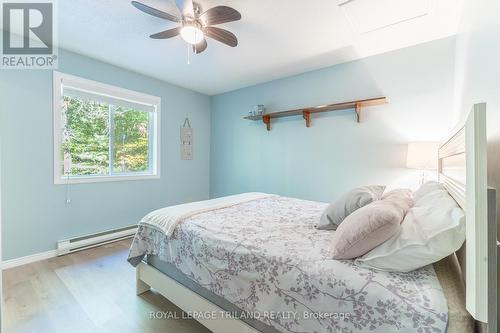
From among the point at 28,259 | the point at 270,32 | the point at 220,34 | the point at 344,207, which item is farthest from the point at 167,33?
the point at 28,259

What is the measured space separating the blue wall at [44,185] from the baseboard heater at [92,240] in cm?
8

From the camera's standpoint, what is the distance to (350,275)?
975mm

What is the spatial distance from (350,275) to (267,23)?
2.19 m

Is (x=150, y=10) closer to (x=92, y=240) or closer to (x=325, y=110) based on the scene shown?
(x=325, y=110)

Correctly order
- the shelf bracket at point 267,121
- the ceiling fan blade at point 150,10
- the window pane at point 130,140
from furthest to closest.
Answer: the shelf bracket at point 267,121 → the window pane at point 130,140 → the ceiling fan blade at point 150,10

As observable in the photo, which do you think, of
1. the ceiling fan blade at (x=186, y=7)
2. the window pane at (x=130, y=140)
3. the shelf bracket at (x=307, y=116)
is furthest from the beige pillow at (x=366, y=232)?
the window pane at (x=130, y=140)

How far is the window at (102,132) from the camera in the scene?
2725mm

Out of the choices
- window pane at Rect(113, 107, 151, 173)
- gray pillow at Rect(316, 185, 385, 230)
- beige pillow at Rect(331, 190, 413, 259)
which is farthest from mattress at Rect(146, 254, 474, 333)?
window pane at Rect(113, 107, 151, 173)

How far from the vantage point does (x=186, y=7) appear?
1732 mm

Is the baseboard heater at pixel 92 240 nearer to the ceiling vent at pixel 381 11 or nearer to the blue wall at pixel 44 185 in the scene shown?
the blue wall at pixel 44 185

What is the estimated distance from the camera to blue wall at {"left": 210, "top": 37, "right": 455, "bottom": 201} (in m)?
2.44

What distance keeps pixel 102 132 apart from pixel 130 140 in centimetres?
39

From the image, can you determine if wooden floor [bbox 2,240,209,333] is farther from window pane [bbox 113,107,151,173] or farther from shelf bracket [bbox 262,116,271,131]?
shelf bracket [bbox 262,116,271,131]

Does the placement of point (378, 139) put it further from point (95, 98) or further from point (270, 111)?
point (95, 98)
